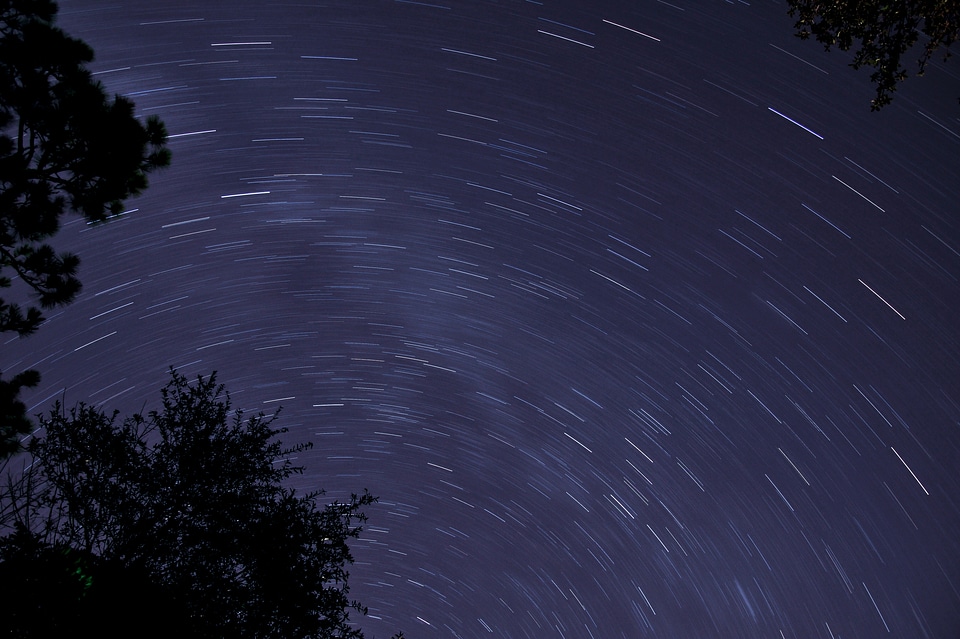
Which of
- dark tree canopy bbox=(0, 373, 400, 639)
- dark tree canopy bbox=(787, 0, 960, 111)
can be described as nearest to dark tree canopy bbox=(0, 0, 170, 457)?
dark tree canopy bbox=(0, 373, 400, 639)

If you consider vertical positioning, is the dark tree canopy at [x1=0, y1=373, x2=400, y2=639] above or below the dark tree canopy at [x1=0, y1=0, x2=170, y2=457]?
below

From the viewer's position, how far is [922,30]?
4.95 meters

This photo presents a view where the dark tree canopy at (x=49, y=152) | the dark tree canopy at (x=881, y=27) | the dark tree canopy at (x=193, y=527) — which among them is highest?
the dark tree canopy at (x=881, y=27)

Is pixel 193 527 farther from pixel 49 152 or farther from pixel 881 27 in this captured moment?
pixel 881 27

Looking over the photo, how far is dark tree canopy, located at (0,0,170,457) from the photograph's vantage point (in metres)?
4.38

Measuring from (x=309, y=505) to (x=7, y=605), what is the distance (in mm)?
3570

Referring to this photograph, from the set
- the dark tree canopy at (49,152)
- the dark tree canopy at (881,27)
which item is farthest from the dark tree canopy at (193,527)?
the dark tree canopy at (881,27)

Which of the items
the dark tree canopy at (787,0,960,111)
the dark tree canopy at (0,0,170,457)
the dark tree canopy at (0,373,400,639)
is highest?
the dark tree canopy at (787,0,960,111)

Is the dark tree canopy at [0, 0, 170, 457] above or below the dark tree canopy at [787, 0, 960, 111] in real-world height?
Answer: below

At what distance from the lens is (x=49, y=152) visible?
15.4 ft

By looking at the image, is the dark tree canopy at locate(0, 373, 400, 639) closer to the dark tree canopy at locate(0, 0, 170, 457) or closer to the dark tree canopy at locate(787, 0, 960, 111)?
the dark tree canopy at locate(0, 0, 170, 457)

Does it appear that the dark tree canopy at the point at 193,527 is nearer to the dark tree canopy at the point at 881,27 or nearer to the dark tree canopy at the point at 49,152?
the dark tree canopy at the point at 49,152

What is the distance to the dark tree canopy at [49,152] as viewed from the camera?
4.38 meters

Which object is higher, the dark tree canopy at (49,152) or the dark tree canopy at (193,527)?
the dark tree canopy at (49,152)
